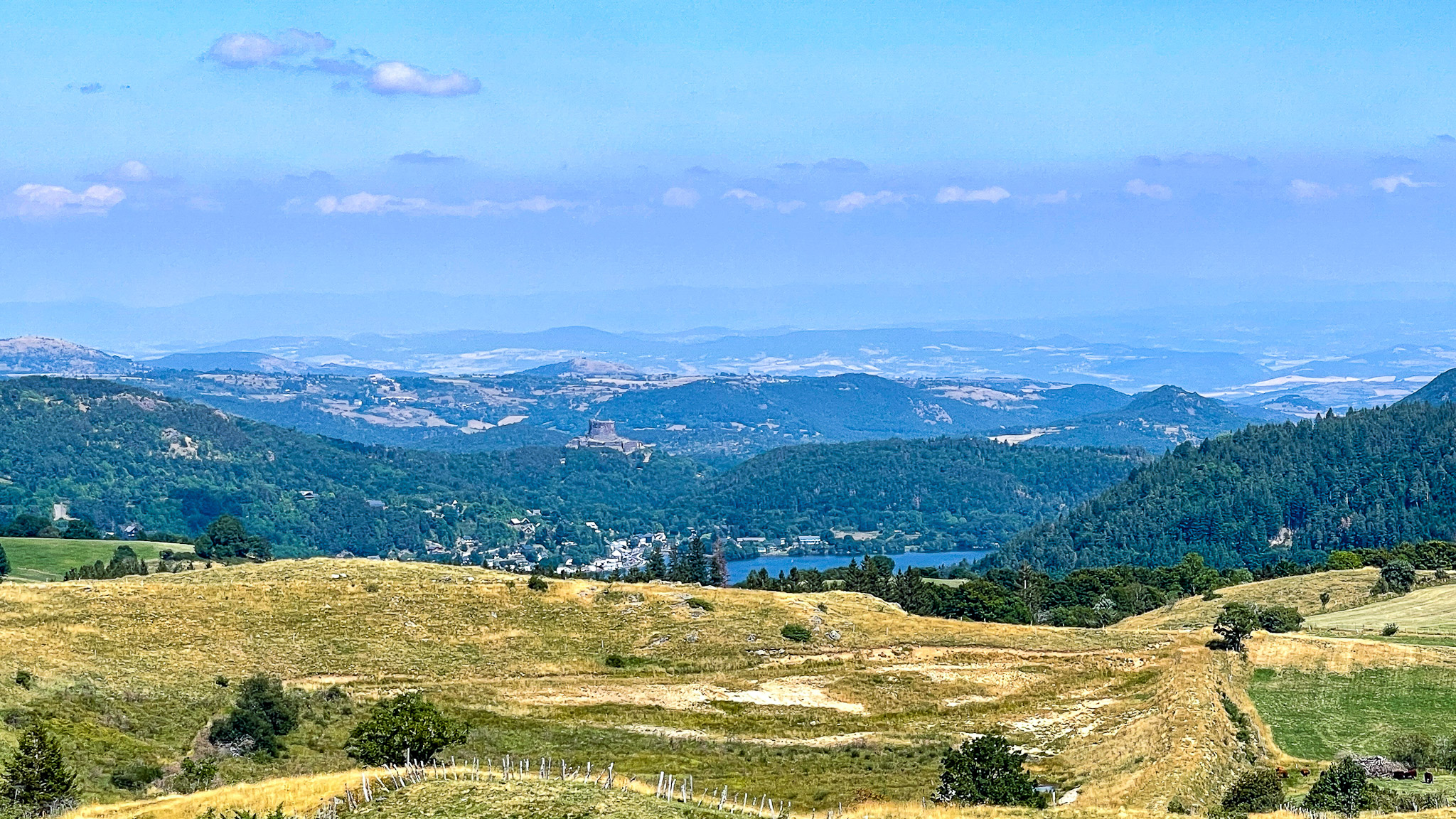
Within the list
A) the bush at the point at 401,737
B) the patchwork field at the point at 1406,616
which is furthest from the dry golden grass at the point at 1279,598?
the bush at the point at 401,737

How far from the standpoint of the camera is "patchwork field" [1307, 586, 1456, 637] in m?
99.8

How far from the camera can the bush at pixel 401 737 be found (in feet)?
162

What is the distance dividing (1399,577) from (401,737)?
11549 centimetres

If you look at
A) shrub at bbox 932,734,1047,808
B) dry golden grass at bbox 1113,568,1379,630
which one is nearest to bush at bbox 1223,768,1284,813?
shrub at bbox 932,734,1047,808

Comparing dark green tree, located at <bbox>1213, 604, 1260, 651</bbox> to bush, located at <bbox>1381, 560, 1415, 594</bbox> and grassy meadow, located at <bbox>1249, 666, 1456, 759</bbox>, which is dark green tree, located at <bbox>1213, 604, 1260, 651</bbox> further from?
bush, located at <bbox>1381, 560, 1415, 594</bbox>

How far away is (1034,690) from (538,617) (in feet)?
129

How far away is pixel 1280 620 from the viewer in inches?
4013

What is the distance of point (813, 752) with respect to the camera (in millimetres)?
63469

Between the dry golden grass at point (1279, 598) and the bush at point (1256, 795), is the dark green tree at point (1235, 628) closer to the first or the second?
the dry golden grass at point (1279, 598)

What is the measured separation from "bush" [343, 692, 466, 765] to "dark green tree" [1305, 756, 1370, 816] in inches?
1251

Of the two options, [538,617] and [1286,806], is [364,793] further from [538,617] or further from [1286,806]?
[538,617]

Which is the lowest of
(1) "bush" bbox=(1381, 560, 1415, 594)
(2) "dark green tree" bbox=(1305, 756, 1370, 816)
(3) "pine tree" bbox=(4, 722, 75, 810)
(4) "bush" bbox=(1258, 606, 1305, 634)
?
(1) "bush" bbox=(1381, 560, 1415, 594)

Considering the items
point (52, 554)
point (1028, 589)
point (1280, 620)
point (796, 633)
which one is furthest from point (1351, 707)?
point (52, 554)

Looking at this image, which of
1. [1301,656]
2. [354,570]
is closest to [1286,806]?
[1301,656]
